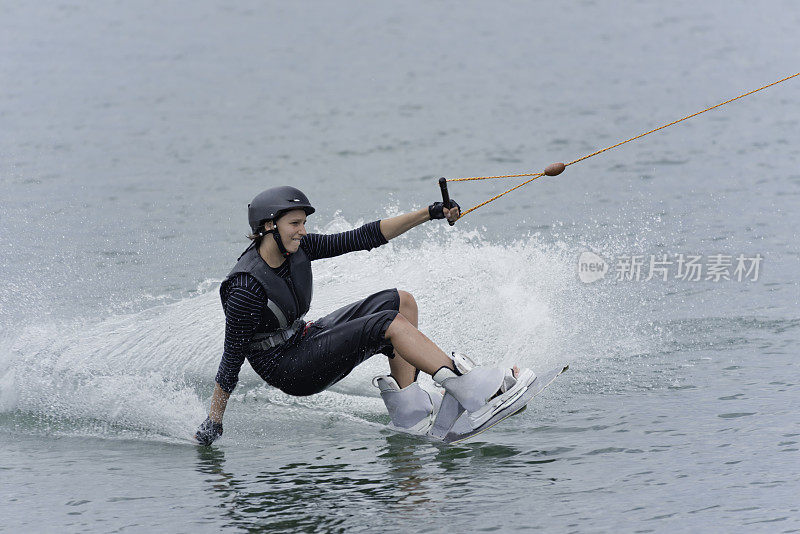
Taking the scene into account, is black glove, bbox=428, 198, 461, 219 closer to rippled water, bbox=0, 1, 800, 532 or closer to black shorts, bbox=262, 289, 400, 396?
black shorts, bbox=262, 289, 400, 396

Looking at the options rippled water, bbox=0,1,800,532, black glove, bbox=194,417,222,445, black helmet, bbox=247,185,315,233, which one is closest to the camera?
rippled water, bbox=0,1,800,532

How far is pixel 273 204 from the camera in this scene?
20.1 feet

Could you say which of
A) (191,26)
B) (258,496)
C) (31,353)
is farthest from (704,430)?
(191,26)

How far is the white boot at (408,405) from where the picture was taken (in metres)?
6.71

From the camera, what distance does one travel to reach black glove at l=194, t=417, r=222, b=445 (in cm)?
665

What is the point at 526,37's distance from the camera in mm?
27016

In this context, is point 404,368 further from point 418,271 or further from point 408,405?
point 418,271

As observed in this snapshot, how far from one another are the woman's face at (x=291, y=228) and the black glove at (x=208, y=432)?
4.06ft

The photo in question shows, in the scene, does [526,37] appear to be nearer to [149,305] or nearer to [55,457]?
[149,305]

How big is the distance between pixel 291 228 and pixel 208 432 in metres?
1.42

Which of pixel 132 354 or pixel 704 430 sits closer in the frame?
pixel 704 430

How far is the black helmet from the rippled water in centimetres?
146

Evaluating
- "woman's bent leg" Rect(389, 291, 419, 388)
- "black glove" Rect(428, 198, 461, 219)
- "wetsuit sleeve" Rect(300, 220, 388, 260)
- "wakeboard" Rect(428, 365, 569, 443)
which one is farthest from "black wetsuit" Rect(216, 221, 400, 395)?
"wakeboard" Rect(428, 365, 569, 443)

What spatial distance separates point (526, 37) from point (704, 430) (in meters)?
21.6
